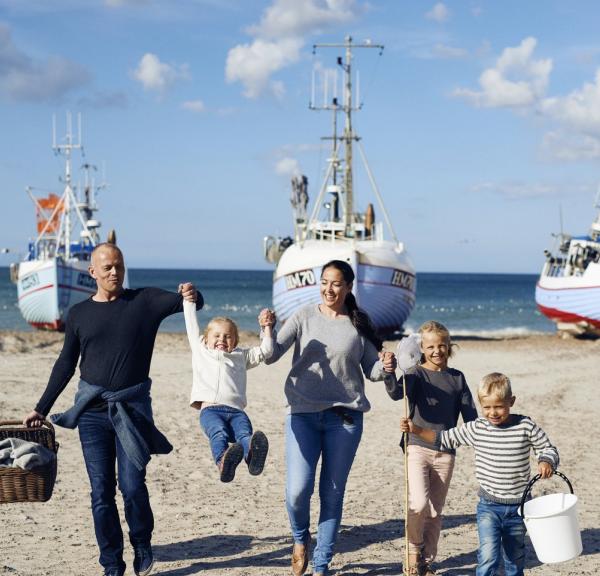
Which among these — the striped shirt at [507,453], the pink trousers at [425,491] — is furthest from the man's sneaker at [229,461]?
the striped shirt at [507,453]

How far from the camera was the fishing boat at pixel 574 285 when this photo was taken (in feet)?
97.3

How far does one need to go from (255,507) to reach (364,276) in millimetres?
19848

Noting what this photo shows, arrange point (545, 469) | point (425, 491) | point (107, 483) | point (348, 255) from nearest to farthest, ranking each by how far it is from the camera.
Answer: point (545, 469) → point (107, 483) → point (425, 491) → point (348, 255)

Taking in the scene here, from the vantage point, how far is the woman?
17.5ft

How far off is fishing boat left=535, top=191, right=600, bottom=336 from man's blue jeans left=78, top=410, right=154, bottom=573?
26177 mm

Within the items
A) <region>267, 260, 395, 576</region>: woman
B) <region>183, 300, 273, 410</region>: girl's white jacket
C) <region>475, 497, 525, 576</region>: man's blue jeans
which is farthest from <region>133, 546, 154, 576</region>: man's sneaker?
<region>475, 497, 525, 576</region>: man's blue jeans

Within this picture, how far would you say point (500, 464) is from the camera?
4879 millimetres

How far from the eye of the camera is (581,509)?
25.2 ft

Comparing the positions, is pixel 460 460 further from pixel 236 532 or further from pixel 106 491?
pixel 106 491

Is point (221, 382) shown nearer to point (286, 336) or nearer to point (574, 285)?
point (286, 336)

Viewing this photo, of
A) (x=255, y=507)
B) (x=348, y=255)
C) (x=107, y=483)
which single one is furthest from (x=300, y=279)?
(x=107, y=483)

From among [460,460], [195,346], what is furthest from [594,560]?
[460,460]

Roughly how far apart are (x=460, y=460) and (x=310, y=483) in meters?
4.90

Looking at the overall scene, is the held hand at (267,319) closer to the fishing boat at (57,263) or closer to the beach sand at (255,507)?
the beach sand at (255,507)
